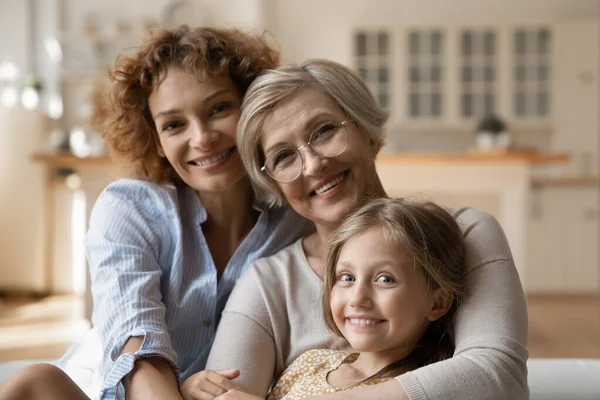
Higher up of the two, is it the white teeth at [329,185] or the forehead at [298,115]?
the forehead at [298,115]

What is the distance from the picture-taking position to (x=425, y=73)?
22.5ft

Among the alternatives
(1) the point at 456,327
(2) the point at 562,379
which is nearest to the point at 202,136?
(1) the point at 456,327

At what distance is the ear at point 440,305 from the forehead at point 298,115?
0.41m

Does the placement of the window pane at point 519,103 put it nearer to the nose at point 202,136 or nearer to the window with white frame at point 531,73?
the window with white frame at point 531,73

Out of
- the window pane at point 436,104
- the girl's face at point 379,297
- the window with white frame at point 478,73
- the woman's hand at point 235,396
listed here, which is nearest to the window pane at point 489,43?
the window with white frame at point 478,73

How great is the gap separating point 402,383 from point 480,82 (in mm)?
6025

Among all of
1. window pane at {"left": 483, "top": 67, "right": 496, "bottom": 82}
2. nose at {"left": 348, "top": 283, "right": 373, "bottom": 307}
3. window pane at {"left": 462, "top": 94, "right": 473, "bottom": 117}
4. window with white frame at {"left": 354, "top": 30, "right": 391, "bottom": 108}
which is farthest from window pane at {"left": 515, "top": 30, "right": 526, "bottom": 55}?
nose at {"left": 348, "top": 283, "right": 373, "bottom": 307}

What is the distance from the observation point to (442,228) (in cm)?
133

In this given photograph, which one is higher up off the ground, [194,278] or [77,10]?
[77,10]

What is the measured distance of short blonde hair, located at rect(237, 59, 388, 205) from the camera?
1492 millimetres

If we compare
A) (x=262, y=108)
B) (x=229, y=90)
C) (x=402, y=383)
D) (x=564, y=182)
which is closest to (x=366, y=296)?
(x=402, y=383)

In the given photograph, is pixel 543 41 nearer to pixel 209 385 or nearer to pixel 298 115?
pixel 298 115

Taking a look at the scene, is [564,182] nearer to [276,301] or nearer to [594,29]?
[594,29]

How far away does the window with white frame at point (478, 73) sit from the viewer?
6793mm
